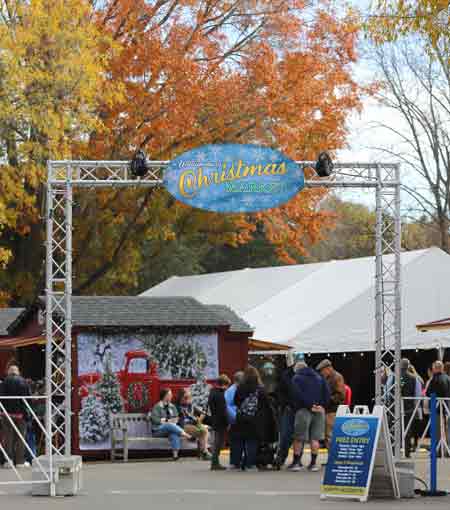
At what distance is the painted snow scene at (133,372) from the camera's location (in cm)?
2452

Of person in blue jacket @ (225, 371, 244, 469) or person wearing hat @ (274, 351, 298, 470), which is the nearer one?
person wearing hat @ (274, 351, 298, 470)

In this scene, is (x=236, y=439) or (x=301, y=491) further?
(x=236, y=439)

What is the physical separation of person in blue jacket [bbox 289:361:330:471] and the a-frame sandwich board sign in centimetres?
448

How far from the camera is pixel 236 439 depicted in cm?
2081

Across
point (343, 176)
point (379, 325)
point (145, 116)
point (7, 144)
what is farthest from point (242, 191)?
point (145, 116)

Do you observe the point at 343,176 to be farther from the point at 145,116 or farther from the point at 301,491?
the point at 145,116

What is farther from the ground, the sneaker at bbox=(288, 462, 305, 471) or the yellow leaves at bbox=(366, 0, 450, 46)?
the yellow leaves at bbox=(366, 0, 450, 46)

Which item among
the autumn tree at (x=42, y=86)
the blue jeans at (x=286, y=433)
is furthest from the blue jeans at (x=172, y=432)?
the autumn tree at (x=42, y=86)

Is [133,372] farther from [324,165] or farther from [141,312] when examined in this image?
[324,165]

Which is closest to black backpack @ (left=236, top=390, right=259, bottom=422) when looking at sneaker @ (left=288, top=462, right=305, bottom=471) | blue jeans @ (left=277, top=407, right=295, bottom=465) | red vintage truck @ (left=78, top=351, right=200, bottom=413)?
blue jeans @ (left=277, top=407, right=295, bottom=465)

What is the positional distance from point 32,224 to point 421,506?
23330 millimetres

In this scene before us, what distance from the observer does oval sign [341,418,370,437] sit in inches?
612

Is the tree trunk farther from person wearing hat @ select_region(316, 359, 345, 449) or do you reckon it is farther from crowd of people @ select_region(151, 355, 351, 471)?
crowd of people @ select_region(151, 355, 351, 471)

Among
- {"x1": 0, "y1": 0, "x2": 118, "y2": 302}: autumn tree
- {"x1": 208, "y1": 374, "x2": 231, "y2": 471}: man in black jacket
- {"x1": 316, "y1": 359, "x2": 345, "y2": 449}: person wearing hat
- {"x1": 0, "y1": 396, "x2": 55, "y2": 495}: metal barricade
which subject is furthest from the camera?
{"x1": 0, "y1": 0, "x2": 118, "y2": 302}: autumn tree
